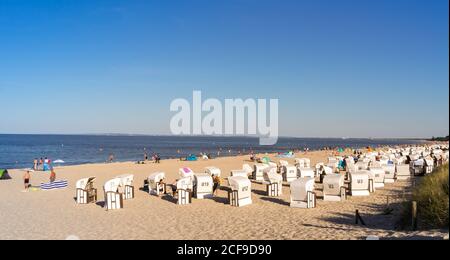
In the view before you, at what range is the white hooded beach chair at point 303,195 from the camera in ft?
43.2

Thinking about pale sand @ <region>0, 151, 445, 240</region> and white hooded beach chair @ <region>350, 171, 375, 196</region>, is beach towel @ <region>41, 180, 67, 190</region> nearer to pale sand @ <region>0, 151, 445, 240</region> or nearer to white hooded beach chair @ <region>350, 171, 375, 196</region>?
pale sand @ <region>0, 151, 445, 240</region>

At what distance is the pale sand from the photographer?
31.6ft

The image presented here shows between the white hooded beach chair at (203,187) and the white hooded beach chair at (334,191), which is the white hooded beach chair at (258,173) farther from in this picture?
the white hooded beach chair at (334,191)

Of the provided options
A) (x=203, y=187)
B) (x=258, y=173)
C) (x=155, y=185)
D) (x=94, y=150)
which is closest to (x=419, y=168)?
(x=258, y=173)

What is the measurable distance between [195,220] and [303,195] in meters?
3.90

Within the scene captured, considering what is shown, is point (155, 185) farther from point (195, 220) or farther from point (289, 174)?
point (289, 174)

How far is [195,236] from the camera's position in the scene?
9.55 m

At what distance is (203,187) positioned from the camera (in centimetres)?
1572

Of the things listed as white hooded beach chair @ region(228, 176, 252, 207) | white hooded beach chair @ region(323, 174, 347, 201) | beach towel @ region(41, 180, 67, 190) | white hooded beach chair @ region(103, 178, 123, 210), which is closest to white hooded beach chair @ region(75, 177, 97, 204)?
white hooded beach chair @ region(103, 178, 123, 210)

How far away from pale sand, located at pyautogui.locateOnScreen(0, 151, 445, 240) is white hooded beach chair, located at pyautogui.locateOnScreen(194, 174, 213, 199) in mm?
480
